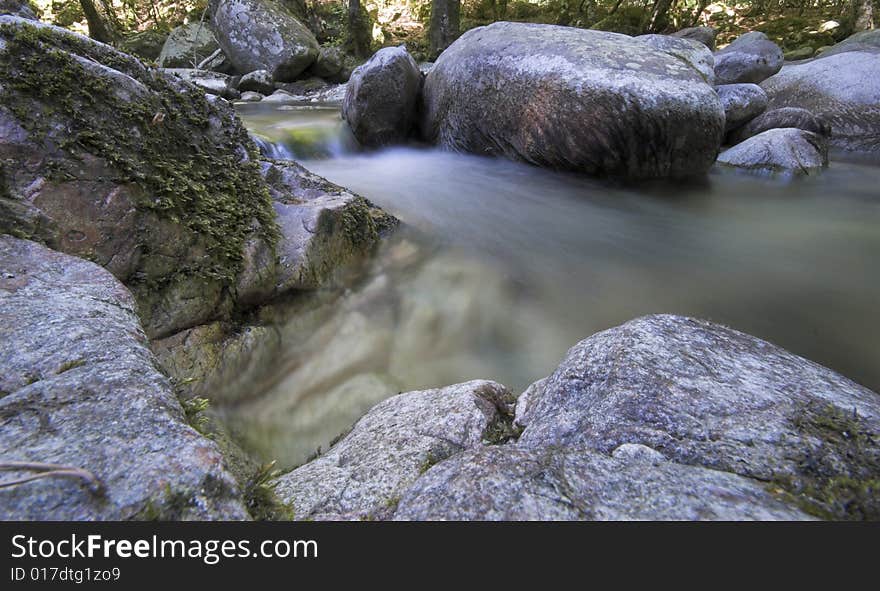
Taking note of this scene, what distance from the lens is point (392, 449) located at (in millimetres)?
1616

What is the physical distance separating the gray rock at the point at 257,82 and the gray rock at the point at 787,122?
511 inches

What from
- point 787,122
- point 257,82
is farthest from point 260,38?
point 787,122

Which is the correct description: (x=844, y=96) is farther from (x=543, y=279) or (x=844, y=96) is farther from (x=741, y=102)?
(x=543, y=279)

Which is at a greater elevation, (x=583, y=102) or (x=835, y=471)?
(x=583, y=102)

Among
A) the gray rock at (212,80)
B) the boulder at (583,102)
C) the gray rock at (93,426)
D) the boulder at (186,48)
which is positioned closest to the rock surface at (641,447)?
the gray rock at (93,426)

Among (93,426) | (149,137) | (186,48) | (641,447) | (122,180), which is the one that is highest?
(186,48)

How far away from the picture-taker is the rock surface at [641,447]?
39.7 inches

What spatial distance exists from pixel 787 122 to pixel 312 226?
882 cm

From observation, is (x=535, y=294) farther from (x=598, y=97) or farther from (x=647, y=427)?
(x=598, y=97)

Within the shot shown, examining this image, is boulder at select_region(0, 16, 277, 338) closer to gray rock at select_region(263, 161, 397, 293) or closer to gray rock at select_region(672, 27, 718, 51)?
gray rock at select_region(263, 161, 397, 293)

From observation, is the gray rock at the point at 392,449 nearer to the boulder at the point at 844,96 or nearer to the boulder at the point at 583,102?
the boulder at the point at 583,102

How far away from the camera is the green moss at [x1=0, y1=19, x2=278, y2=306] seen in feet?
6.91

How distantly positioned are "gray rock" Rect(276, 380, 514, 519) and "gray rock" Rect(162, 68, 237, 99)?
1244 centimetres
